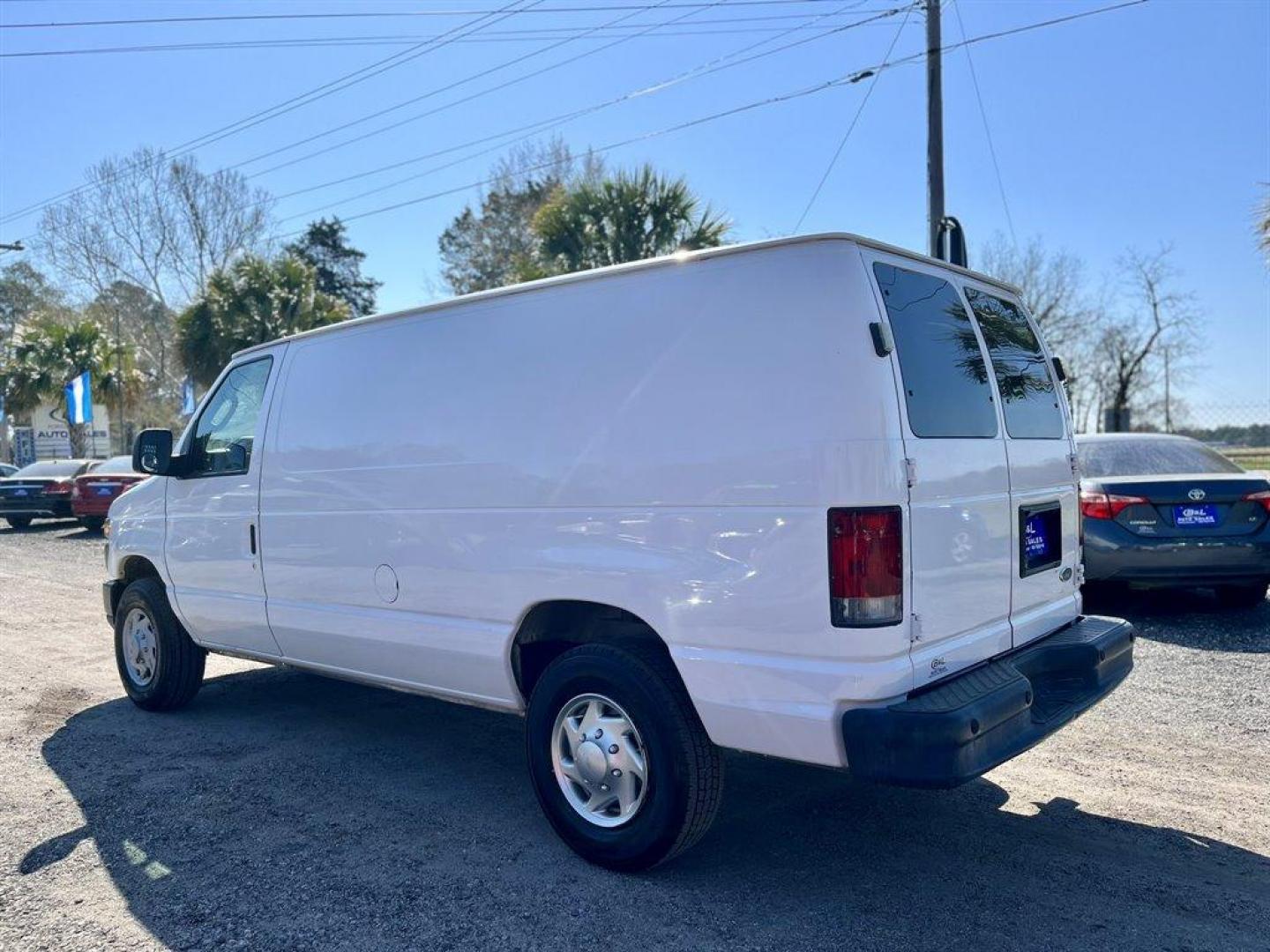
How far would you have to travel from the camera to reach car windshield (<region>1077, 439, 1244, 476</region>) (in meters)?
8.09

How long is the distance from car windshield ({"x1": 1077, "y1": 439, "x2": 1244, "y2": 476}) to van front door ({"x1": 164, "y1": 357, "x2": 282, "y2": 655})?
6093 mm

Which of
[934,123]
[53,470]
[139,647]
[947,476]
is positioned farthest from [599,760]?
[53,470]

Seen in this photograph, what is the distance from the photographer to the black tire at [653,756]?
3561 mm

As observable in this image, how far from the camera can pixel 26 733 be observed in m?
5.85

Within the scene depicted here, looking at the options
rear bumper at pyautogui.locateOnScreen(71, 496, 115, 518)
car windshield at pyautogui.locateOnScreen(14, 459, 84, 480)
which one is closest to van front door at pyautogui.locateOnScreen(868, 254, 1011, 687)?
rear bumper at pyautogui.locateOnScreen(71, 496, 115, 518)

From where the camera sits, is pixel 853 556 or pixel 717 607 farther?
pixel 717 607

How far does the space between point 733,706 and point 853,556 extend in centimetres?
68

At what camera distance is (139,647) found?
646cm

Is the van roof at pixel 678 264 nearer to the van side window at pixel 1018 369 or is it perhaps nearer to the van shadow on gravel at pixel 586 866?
the van side window at pixel 1018 369

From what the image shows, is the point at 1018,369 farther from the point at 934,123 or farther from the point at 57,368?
the point at 57,368

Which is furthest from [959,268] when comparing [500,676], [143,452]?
[143,452]

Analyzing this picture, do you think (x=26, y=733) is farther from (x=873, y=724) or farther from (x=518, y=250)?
(x=518, y=250)

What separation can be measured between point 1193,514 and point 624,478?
5.70 metres

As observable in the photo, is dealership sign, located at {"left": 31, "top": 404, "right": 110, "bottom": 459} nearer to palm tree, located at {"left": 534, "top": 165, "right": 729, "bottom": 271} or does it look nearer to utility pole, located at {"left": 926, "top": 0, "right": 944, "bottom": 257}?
palm tree, located at {"left": 534, "top": 165, "right": 729, "bottom": 271}
